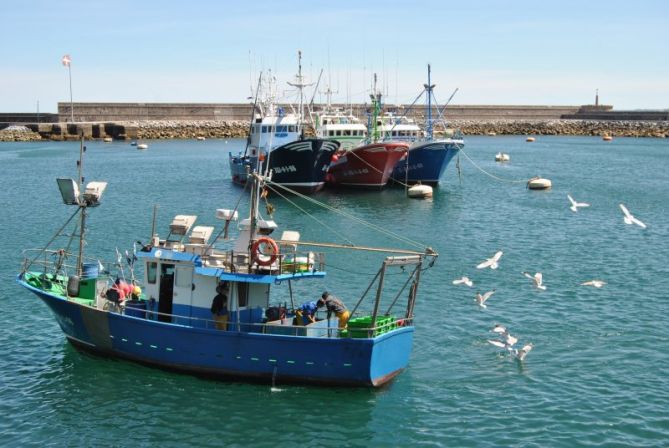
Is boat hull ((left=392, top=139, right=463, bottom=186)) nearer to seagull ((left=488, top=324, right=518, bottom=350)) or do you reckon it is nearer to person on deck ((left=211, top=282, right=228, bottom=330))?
seagull ((left=488, top=324, right=518, bottom=350))

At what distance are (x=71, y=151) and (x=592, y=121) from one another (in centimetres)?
10515

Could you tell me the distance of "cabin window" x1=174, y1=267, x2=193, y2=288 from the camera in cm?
1944

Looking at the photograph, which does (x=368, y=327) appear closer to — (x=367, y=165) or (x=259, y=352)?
(x=259, y=352)

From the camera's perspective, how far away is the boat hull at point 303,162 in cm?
5512

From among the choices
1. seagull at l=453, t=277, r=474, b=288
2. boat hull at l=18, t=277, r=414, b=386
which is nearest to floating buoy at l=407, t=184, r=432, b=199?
seagull at l=453, t=277, r=474, b=288

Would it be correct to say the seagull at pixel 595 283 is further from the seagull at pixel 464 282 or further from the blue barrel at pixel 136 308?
the blue barrel at pixel 136 308

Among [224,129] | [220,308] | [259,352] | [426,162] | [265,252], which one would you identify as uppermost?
[224,129]

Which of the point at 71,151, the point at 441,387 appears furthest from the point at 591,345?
the point at 71,151

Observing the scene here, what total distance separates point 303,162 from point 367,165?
240 inches

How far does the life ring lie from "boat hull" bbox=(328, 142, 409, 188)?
133 feet

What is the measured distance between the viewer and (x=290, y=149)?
55.4 m

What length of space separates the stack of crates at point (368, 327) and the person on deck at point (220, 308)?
2968mm

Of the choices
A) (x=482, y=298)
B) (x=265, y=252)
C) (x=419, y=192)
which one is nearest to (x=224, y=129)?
(x=419, y=192)

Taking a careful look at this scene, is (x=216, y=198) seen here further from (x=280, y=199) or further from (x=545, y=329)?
(x=545, y=329)
